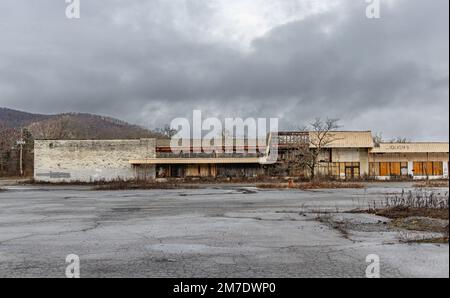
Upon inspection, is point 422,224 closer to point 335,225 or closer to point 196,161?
point 335,225

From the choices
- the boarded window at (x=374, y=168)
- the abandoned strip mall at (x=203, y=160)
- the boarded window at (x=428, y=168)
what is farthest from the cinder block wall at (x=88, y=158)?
the boarded window at (x=428, y=168)

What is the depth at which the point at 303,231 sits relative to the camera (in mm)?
10781

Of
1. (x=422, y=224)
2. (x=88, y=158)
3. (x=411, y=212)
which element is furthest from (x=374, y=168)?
(x=422, y=224)

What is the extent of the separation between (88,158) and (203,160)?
15693 mm

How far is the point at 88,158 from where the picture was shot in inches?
2202

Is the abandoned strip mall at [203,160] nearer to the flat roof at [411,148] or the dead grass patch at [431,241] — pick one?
the flat roof at [411,148]

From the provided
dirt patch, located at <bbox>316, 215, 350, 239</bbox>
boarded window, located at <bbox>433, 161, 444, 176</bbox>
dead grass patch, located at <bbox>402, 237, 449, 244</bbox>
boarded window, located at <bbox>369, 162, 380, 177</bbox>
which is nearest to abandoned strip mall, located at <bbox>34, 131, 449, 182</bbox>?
boarded window, located at <bbox>369, 162, 380, 177</bbox>

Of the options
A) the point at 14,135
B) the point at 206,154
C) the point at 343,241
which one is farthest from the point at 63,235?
the point at 14,135

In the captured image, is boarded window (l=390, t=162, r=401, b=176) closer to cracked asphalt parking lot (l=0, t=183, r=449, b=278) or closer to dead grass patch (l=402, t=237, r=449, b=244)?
cracked asphalt parking lot (l=0, t=183, r=449, b=278)

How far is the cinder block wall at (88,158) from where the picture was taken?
55.6 metres

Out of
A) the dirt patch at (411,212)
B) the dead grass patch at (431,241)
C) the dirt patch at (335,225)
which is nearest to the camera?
the dead grass patch at (431,241)
